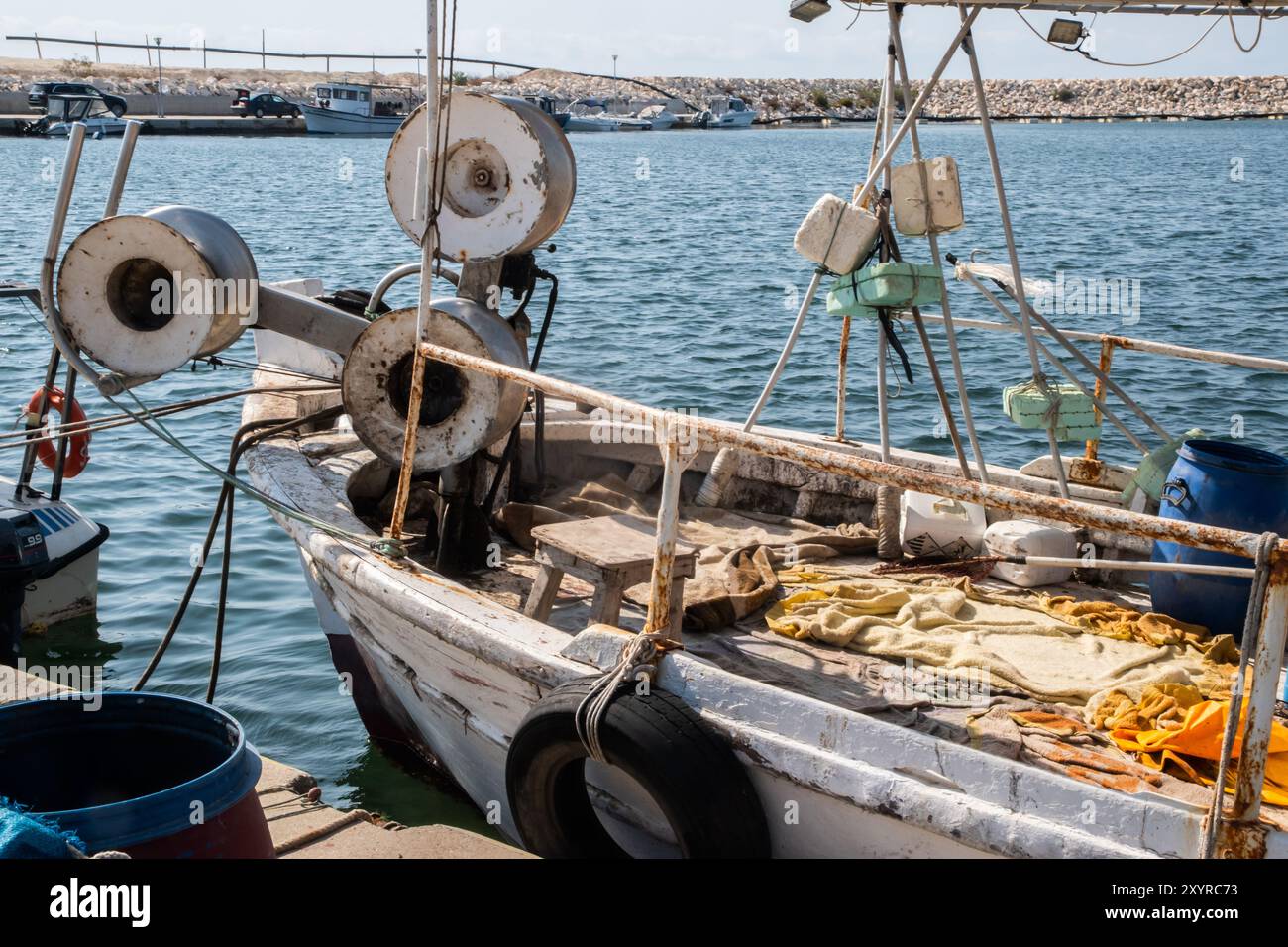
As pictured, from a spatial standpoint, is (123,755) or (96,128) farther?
(96,128)

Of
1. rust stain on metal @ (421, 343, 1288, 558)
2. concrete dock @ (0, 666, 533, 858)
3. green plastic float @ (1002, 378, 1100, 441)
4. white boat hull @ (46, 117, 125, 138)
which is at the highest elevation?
white boat hull @ (46, 117, 125, 138)

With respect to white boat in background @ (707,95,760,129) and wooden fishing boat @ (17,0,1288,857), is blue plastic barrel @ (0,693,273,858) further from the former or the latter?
white boat in background @ (707,95,760,129)

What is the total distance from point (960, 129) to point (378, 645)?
124838 millimetres

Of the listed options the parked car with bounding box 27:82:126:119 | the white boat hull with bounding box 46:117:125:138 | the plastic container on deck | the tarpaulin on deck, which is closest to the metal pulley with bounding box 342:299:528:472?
the tarpaulin on deck

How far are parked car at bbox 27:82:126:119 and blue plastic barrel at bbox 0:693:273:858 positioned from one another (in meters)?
68.3

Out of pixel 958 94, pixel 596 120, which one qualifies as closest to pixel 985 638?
pixel 596 120

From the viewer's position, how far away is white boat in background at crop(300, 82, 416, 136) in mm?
78562

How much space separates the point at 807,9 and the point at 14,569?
209 inches

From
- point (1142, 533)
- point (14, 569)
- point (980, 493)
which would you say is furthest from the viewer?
point (14, 569)

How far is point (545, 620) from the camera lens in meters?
5.57

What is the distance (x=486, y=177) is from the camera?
6.14m

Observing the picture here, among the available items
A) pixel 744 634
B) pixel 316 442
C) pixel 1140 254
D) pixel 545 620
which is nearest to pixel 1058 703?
pixel 744 634

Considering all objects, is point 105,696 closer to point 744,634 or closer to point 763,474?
point 744,634

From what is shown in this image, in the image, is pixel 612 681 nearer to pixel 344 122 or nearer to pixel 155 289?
pixel 155 289
